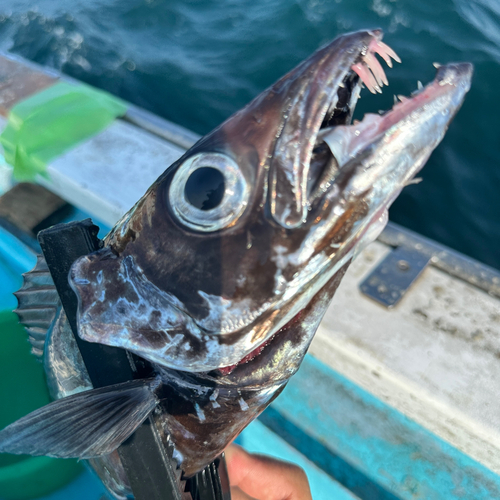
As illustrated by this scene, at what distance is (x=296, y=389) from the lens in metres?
2.55

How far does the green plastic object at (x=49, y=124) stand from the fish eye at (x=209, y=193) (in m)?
2.51

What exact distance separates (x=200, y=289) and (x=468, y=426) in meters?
1.47

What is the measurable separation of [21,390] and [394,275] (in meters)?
2.35

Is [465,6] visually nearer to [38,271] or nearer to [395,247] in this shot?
[395,247]

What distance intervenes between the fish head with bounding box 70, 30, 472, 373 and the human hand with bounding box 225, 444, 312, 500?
131 cm

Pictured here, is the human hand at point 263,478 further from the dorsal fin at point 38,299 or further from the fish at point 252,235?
the dorsal fin at point 38,299

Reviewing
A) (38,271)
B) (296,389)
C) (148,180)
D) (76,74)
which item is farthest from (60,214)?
(76,74)

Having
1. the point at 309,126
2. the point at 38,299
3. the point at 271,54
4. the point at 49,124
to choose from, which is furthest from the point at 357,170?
the point at 271,54

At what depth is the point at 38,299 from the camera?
2.05 meters

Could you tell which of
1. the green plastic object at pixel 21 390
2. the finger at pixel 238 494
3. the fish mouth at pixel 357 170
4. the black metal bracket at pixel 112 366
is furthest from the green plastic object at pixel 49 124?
the fish mouth at pixel 357 170

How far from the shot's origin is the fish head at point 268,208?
1.02 meters

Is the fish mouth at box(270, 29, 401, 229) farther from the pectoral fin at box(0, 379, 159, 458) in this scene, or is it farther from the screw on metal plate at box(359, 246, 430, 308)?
the screw on metal plate at box(359, 246, 430, 308)

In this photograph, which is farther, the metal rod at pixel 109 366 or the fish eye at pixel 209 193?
the metal rod at pixel 109 366

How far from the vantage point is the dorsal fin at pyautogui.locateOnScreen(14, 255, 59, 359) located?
6.64 feet
